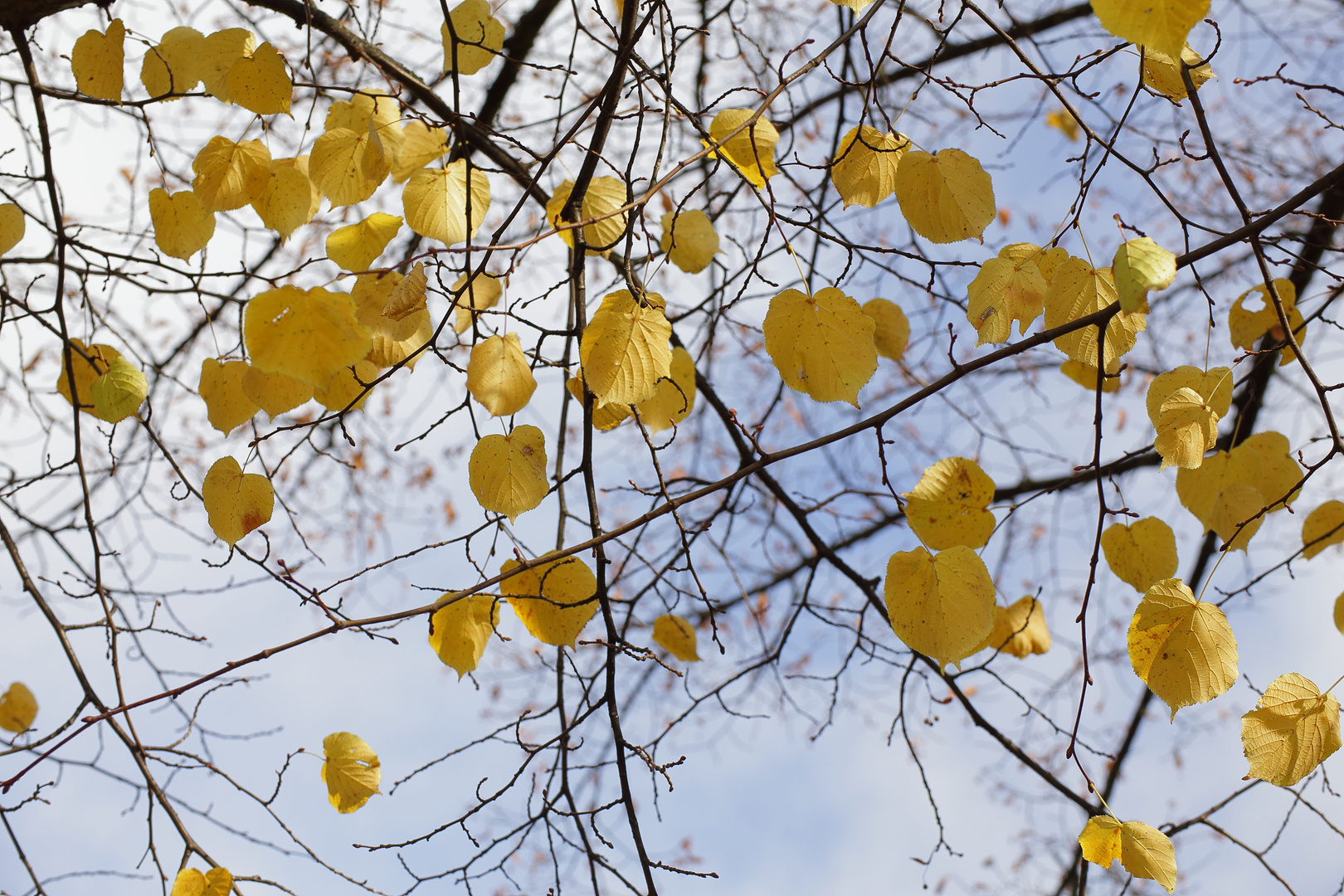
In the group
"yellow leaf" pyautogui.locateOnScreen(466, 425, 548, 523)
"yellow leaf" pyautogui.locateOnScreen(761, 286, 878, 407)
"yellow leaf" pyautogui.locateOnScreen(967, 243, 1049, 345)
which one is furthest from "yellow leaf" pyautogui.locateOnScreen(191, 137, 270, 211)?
"yellow leaf" pyautogui.locateOnScreen(967, 243, 1049, 345)

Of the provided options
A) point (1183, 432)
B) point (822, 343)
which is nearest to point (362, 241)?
point (822, 343)

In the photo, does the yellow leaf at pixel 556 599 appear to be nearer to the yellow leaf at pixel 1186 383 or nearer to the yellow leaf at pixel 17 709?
the yellow leaf at pixel 1186 383

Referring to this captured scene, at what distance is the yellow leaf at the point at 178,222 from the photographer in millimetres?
1325

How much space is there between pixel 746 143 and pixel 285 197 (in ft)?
2.39

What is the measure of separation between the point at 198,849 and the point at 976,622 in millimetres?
1347

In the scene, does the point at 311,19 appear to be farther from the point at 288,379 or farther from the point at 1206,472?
the point at 1206,472

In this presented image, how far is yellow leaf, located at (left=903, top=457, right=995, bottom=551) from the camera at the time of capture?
119 cm

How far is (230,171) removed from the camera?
1.28 m

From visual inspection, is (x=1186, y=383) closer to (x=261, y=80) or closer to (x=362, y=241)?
(x=362, y=241)

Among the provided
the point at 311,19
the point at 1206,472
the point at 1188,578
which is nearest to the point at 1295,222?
the point at 1188,578

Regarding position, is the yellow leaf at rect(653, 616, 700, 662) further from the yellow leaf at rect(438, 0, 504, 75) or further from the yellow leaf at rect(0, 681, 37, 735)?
the yellow leaf at rect(0, 681, 37, 735)

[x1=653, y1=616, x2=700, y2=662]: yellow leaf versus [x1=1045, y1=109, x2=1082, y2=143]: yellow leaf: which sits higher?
[x1=1045, y1=109, x2=1082, y2=143]: yellow leaf

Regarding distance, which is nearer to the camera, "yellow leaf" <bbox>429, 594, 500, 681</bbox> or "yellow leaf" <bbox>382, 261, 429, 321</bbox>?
"yellow leaf" <bbox>382, 261, 429, 321</bbox>

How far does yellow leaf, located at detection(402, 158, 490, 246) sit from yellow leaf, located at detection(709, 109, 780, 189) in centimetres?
35
